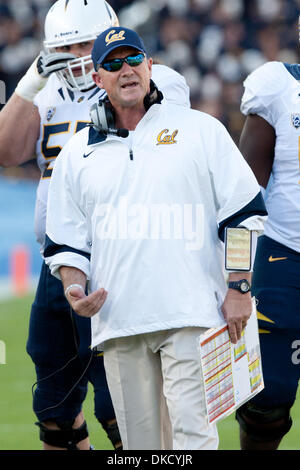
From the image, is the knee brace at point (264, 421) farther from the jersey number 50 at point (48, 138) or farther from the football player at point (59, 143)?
the jersey number 50 at point (48, 138)

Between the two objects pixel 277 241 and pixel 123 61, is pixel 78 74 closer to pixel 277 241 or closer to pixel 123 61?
pixel 123 61

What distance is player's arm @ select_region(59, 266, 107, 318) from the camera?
3.21 meters

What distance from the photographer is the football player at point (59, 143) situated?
13.0ft

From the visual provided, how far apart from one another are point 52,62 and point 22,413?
9.62 ft

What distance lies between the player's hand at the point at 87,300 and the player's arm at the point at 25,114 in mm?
1049

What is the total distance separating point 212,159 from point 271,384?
1.11m

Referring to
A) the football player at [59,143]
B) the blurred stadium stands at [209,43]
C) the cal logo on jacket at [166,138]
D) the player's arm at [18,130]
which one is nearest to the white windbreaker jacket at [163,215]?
the cal logo on jacket at [166,138]

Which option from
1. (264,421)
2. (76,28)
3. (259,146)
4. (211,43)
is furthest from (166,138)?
(211,43)

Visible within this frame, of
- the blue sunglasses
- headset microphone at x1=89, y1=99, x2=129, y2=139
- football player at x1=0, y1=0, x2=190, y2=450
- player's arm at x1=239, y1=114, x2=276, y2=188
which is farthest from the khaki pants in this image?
player's arm at x1=239, y1=114, x2=276, y2=188

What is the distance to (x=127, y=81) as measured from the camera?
329 cm

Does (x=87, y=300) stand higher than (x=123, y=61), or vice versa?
(x=123, y=61)

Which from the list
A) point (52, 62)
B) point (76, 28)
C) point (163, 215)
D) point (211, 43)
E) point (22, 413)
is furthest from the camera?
point (211, 43)

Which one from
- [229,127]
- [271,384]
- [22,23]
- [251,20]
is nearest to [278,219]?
[271,384]

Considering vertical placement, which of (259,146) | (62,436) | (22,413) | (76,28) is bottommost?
(22,413)
